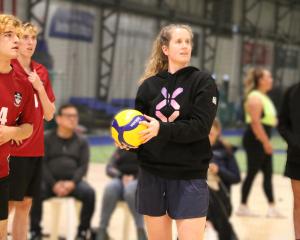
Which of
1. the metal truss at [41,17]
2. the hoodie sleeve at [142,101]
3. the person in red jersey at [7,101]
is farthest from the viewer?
the metal truss at [41,17]

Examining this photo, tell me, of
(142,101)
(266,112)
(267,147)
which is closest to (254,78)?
(266,112)

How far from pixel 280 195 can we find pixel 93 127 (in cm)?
649

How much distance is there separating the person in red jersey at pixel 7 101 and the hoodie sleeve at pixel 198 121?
820 mm

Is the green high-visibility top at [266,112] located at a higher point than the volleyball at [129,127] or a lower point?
lower

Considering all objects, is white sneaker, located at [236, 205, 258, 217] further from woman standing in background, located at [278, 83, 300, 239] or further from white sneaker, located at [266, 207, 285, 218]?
woman standing in background, located at [278, 83, 300, 239]

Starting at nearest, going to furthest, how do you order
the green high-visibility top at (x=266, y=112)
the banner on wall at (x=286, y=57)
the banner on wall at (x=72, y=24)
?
the green high-visibility top at (x=266, y=112) → the banner on wall at (x=72, y=24) → the banner on wall at (x=286, y=57)

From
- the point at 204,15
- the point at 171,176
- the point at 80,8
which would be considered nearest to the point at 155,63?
the point at 171,176

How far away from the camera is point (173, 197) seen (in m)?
3.31

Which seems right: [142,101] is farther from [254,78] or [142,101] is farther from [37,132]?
[254,78]

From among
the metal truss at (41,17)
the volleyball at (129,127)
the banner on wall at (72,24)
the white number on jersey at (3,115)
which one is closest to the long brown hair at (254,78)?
the volleyball at (129,127)

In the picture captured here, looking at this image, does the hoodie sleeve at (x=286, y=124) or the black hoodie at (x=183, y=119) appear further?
the hoodie sleeve at (x=286, y=124)

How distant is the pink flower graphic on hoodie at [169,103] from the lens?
3293mm

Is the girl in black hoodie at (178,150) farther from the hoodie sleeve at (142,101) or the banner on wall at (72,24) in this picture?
the banner on wall at (72,24)

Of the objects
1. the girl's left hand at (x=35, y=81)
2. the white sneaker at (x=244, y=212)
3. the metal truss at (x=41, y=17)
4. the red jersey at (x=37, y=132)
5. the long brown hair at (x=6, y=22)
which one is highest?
the metal truss at (x=41, y=17)
